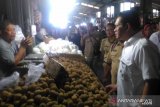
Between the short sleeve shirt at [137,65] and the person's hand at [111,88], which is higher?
the short sleeve shirt at [137,65]

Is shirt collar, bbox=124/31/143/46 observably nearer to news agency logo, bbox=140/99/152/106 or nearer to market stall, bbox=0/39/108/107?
news agency logo, bbox=140/99/152/106

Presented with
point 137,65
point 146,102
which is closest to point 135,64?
point 137,65

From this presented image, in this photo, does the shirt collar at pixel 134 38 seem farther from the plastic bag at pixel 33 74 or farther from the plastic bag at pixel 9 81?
the plastic bag at pixel 9 81

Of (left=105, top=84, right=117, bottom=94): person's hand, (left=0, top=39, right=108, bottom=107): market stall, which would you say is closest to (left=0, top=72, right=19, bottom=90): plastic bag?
(left=0, top=39, right=108, bottom=107): market stall

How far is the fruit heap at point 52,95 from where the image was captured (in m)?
3.82

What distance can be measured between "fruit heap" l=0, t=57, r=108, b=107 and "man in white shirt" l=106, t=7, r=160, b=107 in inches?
15.9

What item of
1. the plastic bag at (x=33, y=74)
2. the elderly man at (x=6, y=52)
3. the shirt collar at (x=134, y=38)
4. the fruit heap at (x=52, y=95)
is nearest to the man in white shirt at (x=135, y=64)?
the shirt collar at (x=134, y=38)

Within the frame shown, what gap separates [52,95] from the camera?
4082 mm

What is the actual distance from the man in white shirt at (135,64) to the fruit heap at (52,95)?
15.9 inches

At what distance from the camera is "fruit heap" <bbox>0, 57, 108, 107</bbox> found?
3.82 metres

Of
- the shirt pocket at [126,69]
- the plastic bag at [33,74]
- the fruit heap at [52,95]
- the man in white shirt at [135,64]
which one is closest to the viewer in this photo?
the man in white shirt at [135,64]

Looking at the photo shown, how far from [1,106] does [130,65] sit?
5.44ft

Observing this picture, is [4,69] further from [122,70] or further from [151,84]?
[151,84]

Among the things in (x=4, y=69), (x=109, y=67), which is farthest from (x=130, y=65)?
(x=109, y=67)
